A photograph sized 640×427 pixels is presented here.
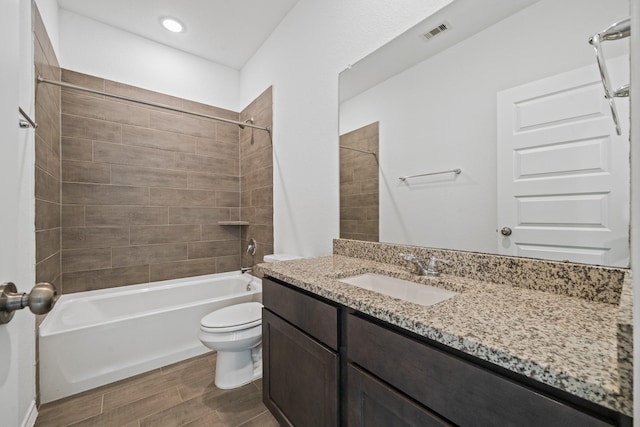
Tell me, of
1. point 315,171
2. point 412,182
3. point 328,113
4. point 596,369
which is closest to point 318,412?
point 596,369

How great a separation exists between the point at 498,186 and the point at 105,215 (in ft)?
9.75

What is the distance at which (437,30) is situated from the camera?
4.10 feet

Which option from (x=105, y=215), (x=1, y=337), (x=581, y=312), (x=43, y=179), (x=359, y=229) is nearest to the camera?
(x=1, y=337)

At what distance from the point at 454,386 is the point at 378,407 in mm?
295

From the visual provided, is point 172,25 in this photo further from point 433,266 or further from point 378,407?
point 378,407

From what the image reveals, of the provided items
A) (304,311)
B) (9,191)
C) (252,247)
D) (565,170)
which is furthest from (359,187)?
(252,247)

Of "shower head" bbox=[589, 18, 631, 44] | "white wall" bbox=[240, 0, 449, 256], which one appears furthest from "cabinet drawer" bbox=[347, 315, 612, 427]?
"white wall" bbox=[240, 0, 449, 256]

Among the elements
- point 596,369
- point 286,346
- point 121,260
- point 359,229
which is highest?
point 359,229

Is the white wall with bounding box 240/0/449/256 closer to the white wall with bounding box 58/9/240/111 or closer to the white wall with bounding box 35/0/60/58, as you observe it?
the white wall with bounding box 58/9/240/111

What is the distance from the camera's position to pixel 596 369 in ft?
1.53

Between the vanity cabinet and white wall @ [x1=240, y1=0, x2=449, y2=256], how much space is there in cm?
68

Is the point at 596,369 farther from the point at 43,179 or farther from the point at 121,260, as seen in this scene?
the point at 121,260

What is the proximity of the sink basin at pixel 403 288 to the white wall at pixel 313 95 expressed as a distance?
55cm

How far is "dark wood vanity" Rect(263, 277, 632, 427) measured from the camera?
20.5 inches
